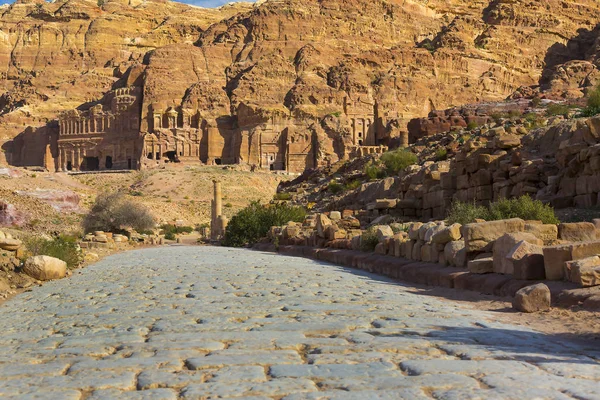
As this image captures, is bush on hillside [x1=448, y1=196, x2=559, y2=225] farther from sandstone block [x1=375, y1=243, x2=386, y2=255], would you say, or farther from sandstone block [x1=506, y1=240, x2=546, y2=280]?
sandstone block [x1=506, y1=240, x2=546, y2=280]

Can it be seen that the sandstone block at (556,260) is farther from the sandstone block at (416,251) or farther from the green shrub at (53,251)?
the green shrub at (53,251)

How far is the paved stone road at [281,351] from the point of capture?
3498mm

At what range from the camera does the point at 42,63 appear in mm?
108188

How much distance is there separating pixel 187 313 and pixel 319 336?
172cm

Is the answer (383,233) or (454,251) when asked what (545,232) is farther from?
(383,233)

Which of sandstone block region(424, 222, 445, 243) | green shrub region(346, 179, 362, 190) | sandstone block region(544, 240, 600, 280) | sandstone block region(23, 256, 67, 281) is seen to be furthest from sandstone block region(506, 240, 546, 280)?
green shrub region(346, 179, 362, 190)

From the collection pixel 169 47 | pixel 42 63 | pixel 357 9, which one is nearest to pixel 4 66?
pixel 42 63

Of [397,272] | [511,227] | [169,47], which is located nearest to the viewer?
Result: [511,227]

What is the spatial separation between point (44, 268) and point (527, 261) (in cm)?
765

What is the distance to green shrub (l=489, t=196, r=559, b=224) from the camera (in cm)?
1079

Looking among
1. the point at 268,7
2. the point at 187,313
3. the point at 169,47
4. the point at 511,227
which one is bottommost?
the point at 187,313

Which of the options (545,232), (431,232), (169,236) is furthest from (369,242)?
(169,236)

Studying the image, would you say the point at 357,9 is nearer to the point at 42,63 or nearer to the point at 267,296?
the point at 42,63

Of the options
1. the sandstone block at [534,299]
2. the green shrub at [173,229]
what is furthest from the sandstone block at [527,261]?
the green shrub at [173,229]
